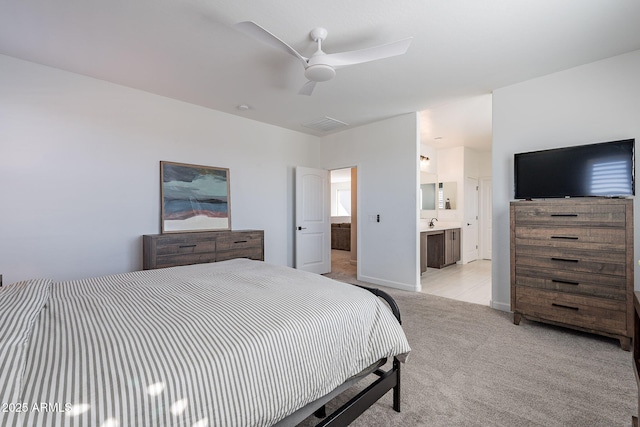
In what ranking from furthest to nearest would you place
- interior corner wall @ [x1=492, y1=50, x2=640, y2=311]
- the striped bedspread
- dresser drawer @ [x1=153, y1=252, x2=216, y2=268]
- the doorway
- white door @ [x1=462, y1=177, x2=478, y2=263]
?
white door @ [x1=462, y1=177, x2=478, y2=263], the doorway, dresser drawer @ [x1=153, y1=252, x2=216, y2=268], interior corner wall @ [x1=492, y1=50, x2=640, y2=311], the striped bedspread

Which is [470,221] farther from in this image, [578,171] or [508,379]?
[508,379]

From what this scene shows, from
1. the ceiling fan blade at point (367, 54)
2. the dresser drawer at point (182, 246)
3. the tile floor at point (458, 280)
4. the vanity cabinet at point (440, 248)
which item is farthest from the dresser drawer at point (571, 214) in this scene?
the dresser drawer at point (182, 246)

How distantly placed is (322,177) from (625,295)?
410 centimetres

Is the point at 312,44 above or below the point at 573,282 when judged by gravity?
above

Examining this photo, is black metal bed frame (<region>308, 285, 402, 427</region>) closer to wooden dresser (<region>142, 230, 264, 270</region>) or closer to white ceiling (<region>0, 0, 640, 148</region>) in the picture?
white ceiling (<region>0, 0, 640, 148</region>)

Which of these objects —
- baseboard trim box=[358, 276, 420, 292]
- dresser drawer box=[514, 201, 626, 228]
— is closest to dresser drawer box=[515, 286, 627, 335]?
dresser drawer box=[514, 201, 626, 228]

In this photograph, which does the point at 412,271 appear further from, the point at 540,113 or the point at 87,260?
the point at 87,260

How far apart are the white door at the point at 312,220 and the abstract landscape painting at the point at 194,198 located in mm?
1308

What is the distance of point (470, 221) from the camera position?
646 centimetres

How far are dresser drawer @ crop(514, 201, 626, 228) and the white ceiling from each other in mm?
1391

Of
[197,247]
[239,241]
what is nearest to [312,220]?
[239,241]

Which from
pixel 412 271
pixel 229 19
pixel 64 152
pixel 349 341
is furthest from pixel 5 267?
pixel 412 271

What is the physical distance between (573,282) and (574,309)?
24 cm

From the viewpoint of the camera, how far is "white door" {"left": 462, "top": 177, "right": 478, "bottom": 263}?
20.5 ft
